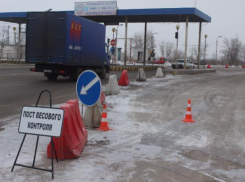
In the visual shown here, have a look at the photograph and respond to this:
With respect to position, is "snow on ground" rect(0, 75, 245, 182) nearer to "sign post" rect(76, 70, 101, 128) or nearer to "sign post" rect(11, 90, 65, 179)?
"sign post" rect(11, 90, 65, 179)

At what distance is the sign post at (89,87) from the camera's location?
686 centimetres

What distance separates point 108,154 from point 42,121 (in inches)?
64.7

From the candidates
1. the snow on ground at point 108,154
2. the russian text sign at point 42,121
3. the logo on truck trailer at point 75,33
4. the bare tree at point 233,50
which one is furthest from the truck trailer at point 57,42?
the bare tree at point 233,50

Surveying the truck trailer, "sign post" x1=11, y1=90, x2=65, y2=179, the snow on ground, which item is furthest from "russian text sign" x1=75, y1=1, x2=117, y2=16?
"sign post" x1=11, y1=90, x2=65, y2=179

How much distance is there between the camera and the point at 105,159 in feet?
17.0

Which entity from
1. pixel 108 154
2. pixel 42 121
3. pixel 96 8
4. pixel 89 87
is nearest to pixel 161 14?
pixel 96 8

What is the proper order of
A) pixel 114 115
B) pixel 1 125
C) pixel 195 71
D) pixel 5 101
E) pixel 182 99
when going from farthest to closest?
pixel 195 71 → pixel 182 99 → pixel 5 101 → pixel 114 115 → pixel 1 125

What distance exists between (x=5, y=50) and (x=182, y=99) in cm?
6919

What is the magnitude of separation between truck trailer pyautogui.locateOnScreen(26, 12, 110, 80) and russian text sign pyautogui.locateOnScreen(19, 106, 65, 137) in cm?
1270

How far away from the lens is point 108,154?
5.47 meters

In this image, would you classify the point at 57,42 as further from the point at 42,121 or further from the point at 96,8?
the point at 96,8

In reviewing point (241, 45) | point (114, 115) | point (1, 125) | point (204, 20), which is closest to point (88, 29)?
point (114, 115)

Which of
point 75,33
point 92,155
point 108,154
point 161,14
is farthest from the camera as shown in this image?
point 161,14

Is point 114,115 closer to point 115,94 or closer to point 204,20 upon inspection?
point 115,94
